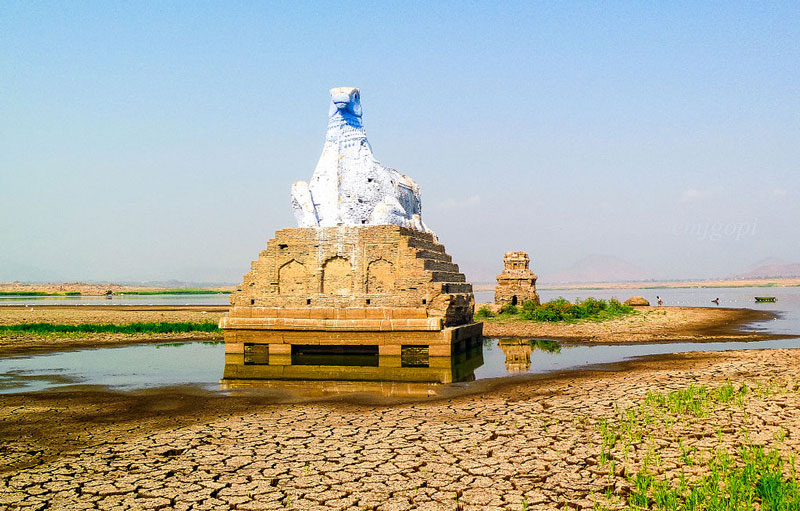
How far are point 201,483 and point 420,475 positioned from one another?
1.99 m

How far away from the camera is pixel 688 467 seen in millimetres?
5766

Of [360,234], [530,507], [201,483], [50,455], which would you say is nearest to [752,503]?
[530,507]

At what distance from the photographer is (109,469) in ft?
20.3

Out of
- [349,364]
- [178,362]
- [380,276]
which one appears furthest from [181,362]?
[380,276]

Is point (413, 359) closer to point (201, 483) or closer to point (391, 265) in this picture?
point (391, 265)

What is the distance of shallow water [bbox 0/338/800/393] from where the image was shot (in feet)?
40.5

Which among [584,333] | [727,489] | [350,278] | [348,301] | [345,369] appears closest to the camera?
[727,489]

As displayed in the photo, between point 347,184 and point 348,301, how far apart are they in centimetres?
325

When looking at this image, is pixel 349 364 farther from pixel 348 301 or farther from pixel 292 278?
pixel 292 278

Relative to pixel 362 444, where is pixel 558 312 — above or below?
above

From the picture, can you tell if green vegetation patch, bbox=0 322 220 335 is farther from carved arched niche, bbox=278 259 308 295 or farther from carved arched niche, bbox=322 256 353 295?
carved arched niche, bbox=322 256 353 295

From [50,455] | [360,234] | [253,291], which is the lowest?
[50,455]

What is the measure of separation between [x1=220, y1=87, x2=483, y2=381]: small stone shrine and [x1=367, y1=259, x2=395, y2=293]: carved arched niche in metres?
0.03

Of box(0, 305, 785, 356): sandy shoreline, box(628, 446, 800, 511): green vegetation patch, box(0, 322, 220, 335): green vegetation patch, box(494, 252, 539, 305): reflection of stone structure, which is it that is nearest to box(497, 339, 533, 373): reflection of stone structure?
box(0, 305, 785, 356): sandy shoreline
